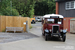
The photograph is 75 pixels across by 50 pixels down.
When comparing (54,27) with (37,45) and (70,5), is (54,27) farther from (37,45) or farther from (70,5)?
(70,5)

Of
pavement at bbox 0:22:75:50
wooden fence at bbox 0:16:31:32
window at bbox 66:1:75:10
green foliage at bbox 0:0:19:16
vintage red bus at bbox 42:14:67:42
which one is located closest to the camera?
pavement at bbox 0:22:75:50

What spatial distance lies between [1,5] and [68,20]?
9.80 metres

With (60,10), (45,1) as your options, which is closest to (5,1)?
(60,10)

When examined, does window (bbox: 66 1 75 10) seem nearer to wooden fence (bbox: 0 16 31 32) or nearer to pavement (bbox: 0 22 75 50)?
wooden fence (bbox: 0 16 31 32)

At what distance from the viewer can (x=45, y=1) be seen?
60188mm

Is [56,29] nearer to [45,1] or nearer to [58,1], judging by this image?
[58,1]

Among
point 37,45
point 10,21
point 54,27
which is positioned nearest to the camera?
point 37,45

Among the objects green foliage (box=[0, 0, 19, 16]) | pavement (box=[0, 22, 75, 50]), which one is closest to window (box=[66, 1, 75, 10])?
green foliage (box=[0, 0, 19, 16])

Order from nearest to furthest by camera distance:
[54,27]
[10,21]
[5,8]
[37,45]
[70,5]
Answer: [37,45]
[54,27]
[10,21]
[5,8]
[70,5]

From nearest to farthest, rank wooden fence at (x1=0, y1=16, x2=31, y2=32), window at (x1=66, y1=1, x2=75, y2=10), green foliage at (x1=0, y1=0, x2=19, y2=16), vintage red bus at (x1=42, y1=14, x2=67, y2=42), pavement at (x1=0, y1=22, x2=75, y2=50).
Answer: pavement at (x1=0, y1=22, x2=75, y2=50) < vintage red bus at (x1=42, y1=14, x2=67, y2=42) < wooden fence at (x1=0, y1=16, x2=31, y2=32) < green foliage at (x1=0, y1=0, x2=19, y2=16) < window at (x1=66, y1=1, x2=75, y2=10)

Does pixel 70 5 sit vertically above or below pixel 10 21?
above

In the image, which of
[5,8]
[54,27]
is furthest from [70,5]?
[54,27]

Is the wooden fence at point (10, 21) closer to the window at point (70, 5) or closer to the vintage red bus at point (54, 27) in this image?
the vintage red bus at point (54, 27)

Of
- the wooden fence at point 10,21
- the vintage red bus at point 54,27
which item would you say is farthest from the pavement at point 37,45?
the wooden fence at point 10,21
